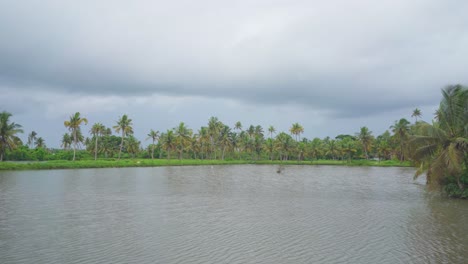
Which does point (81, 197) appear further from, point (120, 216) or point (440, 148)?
point (440, 148)

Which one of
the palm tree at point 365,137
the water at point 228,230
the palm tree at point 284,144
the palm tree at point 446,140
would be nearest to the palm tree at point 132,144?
the palm tree at point 284,144

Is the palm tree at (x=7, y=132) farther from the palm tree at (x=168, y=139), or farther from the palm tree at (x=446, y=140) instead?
the palm tree at (x=446, y=140)

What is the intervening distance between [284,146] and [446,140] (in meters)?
82.9

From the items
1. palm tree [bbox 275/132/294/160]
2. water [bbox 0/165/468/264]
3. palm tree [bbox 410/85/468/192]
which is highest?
palm tree [bbox 275/132/294/160]

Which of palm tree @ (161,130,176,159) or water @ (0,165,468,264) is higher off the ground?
palm tree @ (161,130,176,159)

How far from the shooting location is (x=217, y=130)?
104438mm

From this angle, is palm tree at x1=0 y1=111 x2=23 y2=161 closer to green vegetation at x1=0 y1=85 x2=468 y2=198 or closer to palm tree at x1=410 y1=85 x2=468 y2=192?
green vegetation at x1=0 y1=85 x2=468 y2=198

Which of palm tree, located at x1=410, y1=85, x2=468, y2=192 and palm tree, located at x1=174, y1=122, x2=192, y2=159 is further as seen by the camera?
palm tree, located at x1=174, y1=122, x2=192, y2=159

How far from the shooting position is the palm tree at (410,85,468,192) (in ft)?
74.4

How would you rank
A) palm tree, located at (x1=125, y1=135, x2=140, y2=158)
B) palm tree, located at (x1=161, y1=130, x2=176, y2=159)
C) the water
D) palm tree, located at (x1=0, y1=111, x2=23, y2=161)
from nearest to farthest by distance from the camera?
the water
palm tree, located at (x1=0, y1=111, x2=23, y2=161)
palm tree, located at (x1=161, y1=130, x2=176, y2=159)
palm tree, located at (x1=125, y1=135, x2=140, y2=158)

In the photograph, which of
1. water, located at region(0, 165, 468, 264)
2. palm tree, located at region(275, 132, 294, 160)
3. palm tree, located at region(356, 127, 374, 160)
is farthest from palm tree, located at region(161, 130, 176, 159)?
water, located at region(0, 165, 468, 264)

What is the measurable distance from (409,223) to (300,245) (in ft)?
23.3

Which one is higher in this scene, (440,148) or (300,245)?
(440,148)

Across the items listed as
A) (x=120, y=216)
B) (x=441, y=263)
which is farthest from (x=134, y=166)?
(x=441, y=263)
